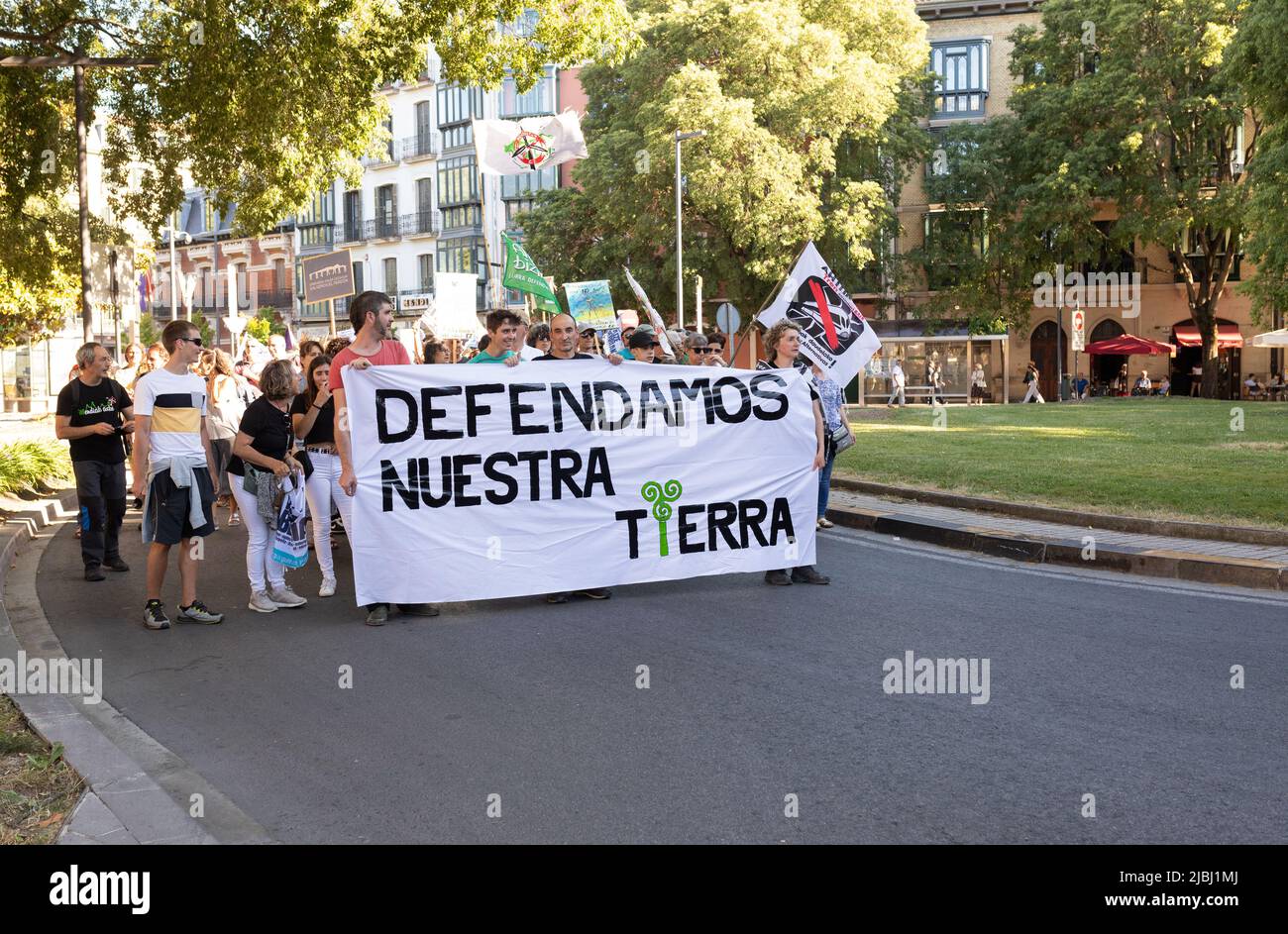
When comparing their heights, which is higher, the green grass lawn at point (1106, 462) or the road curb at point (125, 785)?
the green grass lawn at point (1106, 462)

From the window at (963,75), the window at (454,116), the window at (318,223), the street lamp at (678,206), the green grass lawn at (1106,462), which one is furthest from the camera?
the window at (318,223)

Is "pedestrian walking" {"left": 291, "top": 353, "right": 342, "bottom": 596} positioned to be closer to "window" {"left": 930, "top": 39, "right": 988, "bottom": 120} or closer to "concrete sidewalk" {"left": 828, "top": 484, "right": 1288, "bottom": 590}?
"concrete sidewalk" {"left": 828, "top": 484, "right": 1288, "bottom": 590}

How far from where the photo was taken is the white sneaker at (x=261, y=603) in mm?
8320

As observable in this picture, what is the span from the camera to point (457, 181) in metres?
61.5

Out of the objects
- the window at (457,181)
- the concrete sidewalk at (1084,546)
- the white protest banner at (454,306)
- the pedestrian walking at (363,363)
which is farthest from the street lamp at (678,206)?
the window at (457,181)

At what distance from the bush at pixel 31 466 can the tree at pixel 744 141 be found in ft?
66.3

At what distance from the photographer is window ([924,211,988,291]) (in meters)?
44.4

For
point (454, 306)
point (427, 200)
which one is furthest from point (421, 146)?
point (454, 306)

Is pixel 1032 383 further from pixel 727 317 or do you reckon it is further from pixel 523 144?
pixel 523 144

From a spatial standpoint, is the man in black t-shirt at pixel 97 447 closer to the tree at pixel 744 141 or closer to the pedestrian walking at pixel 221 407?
the pedestrian walking at pixel 221 407

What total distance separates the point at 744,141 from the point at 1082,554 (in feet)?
86.7

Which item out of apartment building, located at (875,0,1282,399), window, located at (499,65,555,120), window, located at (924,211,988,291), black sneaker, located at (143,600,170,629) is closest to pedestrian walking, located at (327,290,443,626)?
black sneaker, located at (143,600,170,629)

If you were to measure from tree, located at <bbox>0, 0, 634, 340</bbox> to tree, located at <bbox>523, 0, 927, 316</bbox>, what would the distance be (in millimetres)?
17081
